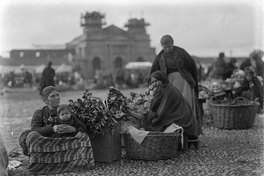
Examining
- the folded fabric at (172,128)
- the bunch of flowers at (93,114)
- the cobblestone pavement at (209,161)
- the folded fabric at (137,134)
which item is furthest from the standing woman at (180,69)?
the bunch of flowers at (93,114)

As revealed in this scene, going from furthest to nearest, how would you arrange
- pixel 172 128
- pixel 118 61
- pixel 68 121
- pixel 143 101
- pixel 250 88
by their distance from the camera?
pixel 118 61 < pixel 250 88 < pixel 143 101 < pixel 172 128 < pixel 68 121

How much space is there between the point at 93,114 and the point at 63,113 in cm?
43

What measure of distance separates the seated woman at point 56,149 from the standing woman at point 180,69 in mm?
1932

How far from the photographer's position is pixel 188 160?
18.1 feet

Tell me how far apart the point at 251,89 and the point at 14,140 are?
5.61 metres

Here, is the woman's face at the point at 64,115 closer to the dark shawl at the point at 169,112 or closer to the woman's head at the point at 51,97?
the woman's head at the point at 51,97

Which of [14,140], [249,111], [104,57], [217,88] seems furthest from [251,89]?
[104,57]

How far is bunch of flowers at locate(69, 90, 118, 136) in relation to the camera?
17.5 feet

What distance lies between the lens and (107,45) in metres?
55.1

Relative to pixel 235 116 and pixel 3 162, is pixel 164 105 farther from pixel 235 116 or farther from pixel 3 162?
pixel 235 116

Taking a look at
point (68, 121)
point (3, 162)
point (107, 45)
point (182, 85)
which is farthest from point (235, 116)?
point (107, 45)

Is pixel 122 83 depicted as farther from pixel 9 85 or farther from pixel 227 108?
pixel 227 108

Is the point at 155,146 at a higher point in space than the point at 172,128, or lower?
lower

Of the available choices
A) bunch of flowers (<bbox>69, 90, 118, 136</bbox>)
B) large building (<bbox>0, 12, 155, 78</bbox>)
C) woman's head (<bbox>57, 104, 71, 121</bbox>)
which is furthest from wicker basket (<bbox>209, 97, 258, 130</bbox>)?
large building (<bbox>0, 12, 155, 78</bbox>)
